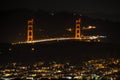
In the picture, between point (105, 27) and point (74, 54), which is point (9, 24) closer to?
point (74, 54)

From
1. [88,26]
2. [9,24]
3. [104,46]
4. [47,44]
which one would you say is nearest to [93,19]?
[88,26]

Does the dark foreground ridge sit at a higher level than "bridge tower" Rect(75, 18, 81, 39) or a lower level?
lower

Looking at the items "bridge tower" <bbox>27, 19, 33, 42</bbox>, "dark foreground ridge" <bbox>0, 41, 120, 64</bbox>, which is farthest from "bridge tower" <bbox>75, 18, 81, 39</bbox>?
"bridge tower" <bbox>27, 19, 33, 42</bbox>

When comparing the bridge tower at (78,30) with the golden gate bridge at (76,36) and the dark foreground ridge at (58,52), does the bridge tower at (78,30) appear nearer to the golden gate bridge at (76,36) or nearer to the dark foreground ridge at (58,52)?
the golden gate bridge at (76,36)

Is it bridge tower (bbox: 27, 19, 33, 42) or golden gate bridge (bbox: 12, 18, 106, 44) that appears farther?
bridge tower (bbox: 27, 19, 33, 42)

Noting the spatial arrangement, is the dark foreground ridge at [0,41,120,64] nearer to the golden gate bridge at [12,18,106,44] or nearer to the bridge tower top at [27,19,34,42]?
the golden gate bridge at [12,18,106,44]

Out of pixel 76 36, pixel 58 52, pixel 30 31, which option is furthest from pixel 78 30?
pixel 30 31

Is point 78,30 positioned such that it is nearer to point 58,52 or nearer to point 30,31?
point 58,52

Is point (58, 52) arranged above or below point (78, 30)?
below

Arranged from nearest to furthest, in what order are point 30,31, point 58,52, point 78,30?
point 58,52 < point 78,30 < point 30,31
